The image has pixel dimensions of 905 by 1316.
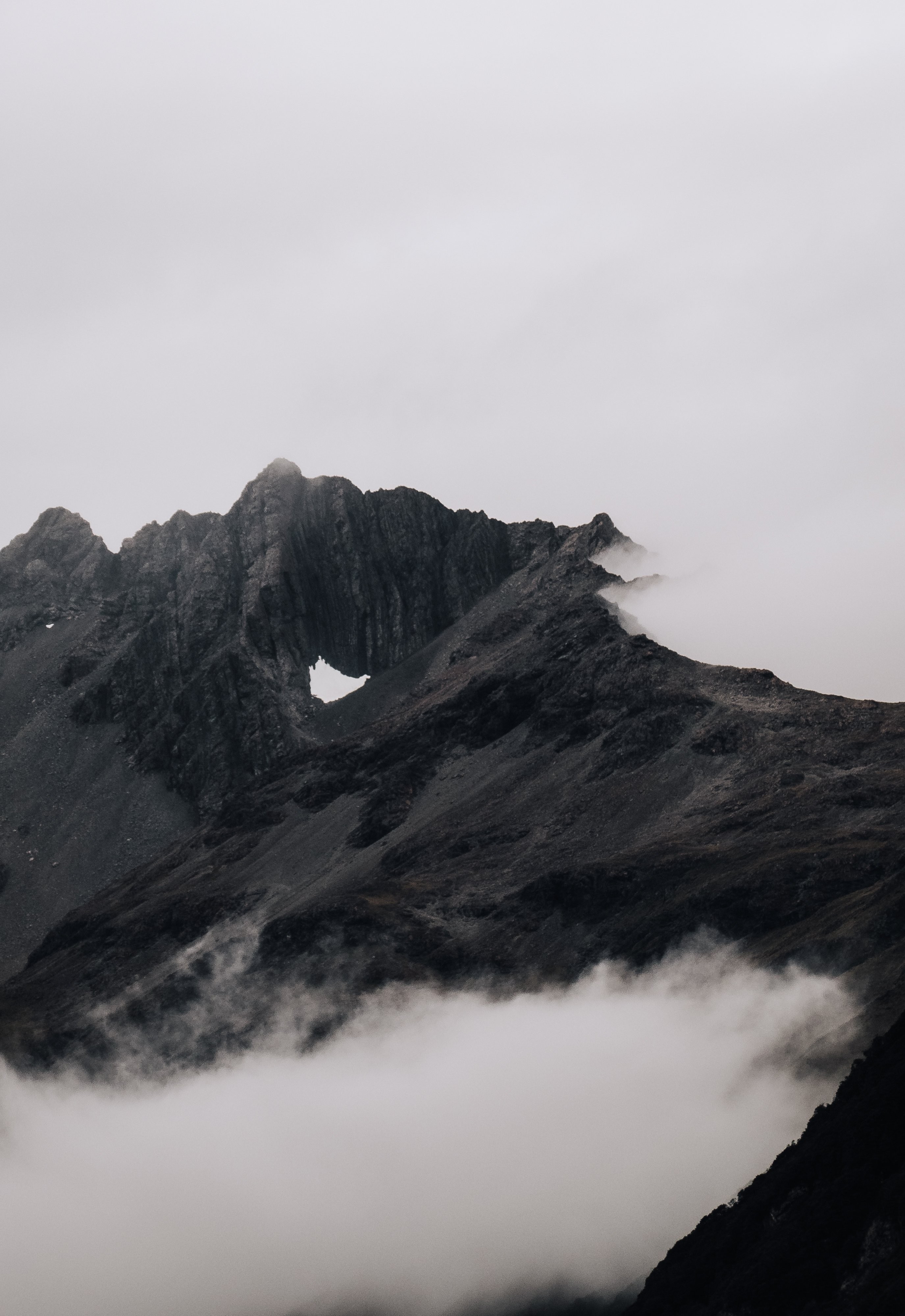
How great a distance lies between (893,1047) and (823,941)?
81.6 m

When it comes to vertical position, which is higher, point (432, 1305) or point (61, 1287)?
point (61, 1287)

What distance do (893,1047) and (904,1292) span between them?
34.6 m

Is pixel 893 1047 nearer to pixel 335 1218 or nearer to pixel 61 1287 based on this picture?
pixel 335 1218

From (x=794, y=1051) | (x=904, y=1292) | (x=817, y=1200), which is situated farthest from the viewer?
(x=794, y=1051)

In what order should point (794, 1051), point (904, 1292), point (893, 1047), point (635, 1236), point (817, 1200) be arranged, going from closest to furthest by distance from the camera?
point (904, 1292) < point (817, 1200) < point (893, 1047) < point (635, 1236) < point (794, 1051)

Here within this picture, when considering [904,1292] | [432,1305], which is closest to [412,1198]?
[432,1305]

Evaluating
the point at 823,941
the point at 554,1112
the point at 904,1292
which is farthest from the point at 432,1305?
the point at 904,1292

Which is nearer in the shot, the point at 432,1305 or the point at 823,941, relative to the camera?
the point at 432,1305

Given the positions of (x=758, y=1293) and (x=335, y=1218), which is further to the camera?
(x=335, y=1218)

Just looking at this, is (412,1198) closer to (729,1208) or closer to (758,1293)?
(729,1208)

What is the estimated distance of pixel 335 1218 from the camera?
190 metres

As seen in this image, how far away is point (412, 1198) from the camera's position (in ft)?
615

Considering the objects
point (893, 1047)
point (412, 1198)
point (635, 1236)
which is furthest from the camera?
point (412, 1198)

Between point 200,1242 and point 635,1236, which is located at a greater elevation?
point 200,1242
